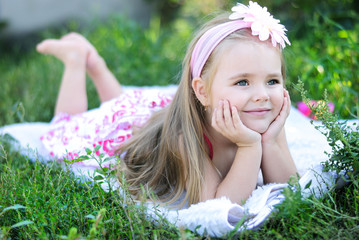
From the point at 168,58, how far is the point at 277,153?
235cm

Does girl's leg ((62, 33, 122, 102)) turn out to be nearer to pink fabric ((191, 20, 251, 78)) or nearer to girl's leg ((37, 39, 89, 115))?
girl's leg ((37, 39, 89, 115))

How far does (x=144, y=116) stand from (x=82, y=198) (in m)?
0.90

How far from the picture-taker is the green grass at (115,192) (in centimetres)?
160

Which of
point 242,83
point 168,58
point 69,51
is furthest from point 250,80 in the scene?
point 168,58

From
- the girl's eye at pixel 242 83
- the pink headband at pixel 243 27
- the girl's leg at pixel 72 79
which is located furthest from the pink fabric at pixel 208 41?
the girl's leg at pixel 72 79

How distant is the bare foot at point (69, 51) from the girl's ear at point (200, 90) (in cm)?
123

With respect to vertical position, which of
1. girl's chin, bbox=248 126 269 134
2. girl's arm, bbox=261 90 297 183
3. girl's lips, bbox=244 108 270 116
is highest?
girl's lips, bbox=244 108 270 116

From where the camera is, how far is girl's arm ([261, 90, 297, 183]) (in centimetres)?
202

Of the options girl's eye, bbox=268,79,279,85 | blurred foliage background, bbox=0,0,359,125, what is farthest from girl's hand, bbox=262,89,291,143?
blurred foliage background, bbox=0,0,359,125

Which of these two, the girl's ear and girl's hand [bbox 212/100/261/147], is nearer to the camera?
girl's hand [bbox 212/100/261/147]

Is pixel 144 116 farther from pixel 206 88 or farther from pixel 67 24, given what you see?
pixel 67 24

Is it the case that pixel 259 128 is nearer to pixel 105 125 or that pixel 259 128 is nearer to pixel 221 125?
pixel 221 125

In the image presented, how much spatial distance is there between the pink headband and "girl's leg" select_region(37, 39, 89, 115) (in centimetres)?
117

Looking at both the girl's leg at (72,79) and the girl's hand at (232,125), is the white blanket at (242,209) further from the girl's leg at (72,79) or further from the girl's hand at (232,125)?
the girl's leg at (72,79)
